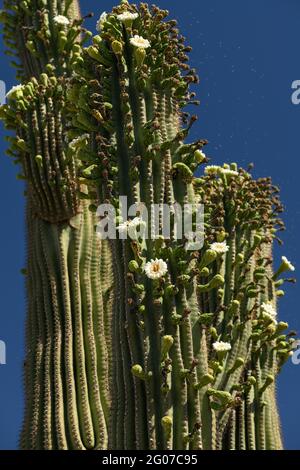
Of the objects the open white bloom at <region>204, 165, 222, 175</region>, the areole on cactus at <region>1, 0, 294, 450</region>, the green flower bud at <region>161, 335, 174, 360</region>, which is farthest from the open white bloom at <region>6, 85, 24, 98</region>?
the green flower bud at <region>161, 335, 174, 360</region>

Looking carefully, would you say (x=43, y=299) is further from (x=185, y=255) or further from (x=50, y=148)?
(x=185, y=255)

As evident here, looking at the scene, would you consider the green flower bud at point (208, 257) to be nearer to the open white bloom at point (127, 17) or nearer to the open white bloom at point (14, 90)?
the open white bloom at point (127, 17)

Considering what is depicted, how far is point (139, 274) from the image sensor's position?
5.45 metres

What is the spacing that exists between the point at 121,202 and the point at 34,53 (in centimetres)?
449

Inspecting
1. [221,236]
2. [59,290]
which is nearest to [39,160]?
[59,290]

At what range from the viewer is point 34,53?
962 centimetres

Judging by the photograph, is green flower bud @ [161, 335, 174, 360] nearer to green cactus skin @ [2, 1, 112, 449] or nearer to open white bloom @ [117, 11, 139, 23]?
green cactus skin @ [2, 1, 112, 449]

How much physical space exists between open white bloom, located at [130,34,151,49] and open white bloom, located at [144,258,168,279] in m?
1.72

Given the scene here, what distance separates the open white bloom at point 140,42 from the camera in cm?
619

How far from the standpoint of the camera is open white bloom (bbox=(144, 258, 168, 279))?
5.37 meters

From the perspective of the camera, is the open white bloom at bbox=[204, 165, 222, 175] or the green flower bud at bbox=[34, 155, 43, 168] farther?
the green flower bud at bbox=[34, 155, 43, 168]

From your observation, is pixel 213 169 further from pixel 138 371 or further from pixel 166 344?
pixel 138 371

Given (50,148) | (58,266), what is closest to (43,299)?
(58,266)

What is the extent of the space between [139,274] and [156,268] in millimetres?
122
